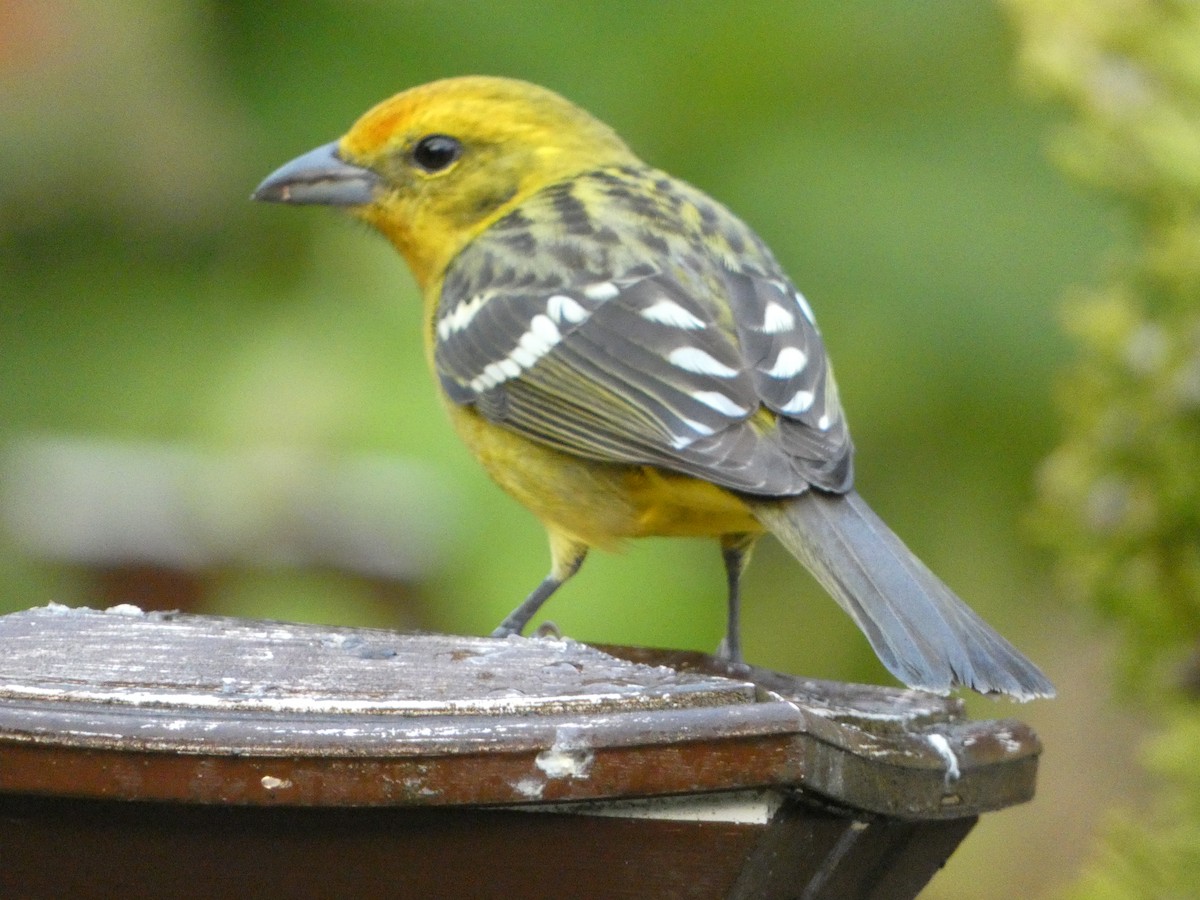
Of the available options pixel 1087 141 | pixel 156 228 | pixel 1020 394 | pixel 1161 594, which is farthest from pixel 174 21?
pixel 1161 594

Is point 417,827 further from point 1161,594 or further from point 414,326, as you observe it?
point 414,326

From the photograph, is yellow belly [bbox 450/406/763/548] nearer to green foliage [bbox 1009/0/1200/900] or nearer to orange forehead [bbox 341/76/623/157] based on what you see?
green foliage [bbox 1009/0/1200/900]

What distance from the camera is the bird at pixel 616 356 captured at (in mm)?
2871

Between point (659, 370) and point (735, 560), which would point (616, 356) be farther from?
point (735, 560)

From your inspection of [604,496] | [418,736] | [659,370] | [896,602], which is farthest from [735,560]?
[418,736]

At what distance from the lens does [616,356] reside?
11.0 feet

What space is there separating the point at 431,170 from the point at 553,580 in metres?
1.16

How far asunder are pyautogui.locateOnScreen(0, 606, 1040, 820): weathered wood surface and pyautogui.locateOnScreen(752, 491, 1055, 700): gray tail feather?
23.6 inches

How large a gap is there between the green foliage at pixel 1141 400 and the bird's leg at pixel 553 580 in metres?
0.92

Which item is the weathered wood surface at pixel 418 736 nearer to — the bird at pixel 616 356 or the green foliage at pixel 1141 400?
the bird at pixel 616 356

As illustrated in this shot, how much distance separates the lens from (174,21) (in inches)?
229

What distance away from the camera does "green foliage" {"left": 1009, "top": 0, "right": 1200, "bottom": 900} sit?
2.93m

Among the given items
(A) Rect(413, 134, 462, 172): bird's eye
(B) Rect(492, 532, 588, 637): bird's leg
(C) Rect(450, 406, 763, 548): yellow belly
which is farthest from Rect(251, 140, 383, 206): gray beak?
(B) Rect(492, 532, 588, 637): bird's leg

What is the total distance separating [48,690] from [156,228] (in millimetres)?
4380
